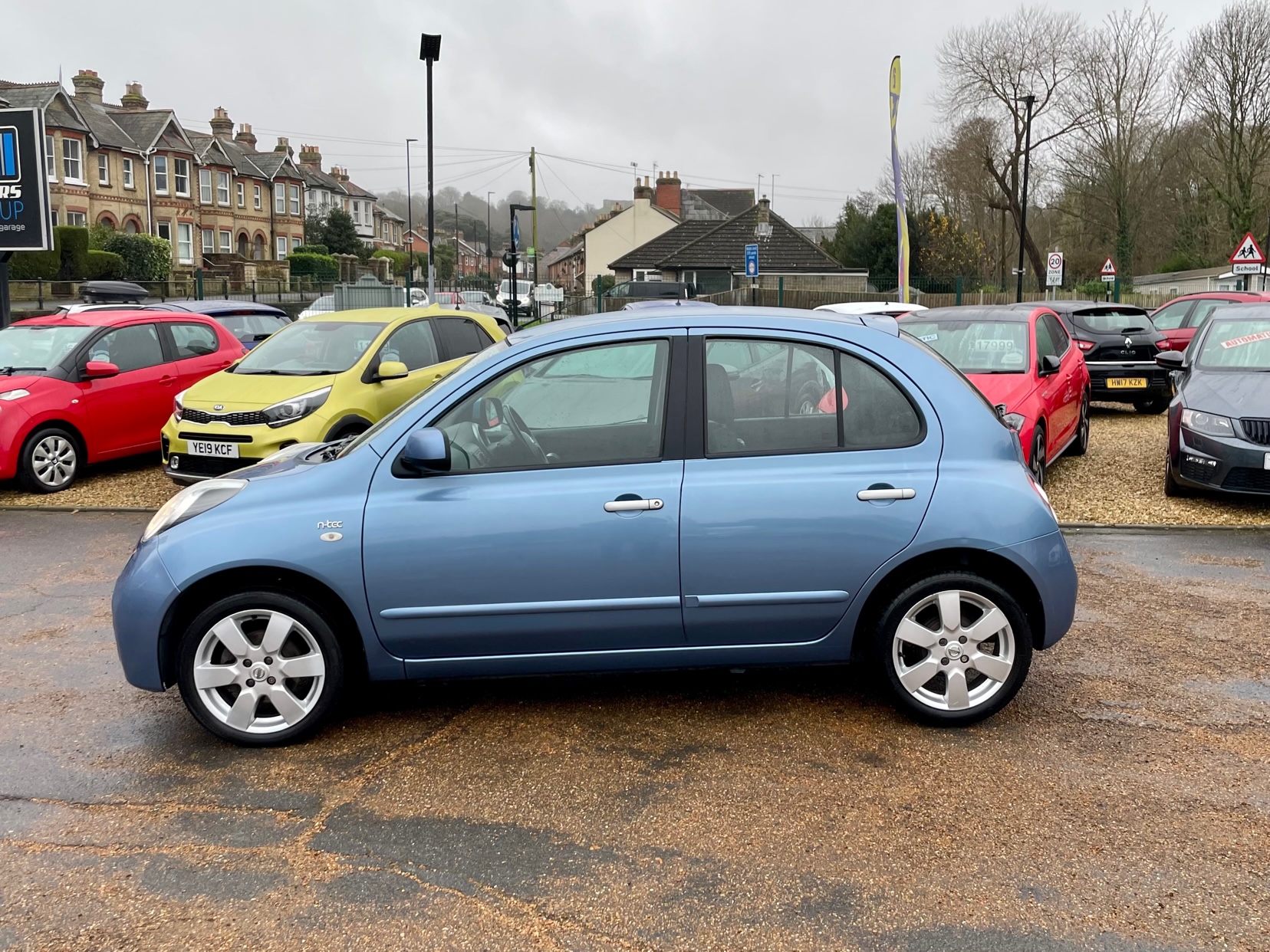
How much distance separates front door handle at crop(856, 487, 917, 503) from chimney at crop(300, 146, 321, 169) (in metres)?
84.3

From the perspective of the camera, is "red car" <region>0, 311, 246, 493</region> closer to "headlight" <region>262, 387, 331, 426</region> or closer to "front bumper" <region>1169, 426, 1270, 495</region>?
"headlight" <region>262, 387, 331, 426</region>

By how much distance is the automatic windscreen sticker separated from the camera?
9594 millimetres

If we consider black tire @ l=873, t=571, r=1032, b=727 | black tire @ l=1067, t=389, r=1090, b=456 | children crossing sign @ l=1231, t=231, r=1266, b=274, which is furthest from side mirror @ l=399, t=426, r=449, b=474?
children crossing sign @ l=1231, t=231, r=1266, b=274

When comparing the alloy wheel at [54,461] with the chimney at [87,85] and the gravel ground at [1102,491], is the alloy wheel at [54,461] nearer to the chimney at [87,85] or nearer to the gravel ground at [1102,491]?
the gravel ground at [1102,491]

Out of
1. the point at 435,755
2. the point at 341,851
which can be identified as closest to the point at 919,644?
the point at 435,755

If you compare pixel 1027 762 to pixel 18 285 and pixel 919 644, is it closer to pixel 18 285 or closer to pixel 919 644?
pixel 919 644

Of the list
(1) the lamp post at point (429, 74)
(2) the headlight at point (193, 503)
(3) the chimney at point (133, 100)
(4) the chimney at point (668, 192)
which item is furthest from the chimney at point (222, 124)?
(2) the headlight at point (193, 503)

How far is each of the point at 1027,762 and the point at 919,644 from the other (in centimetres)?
59

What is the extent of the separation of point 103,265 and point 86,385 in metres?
31.7

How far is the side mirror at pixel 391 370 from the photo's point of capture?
948 cm

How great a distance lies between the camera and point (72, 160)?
154 ft

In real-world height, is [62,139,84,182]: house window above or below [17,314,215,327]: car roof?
above

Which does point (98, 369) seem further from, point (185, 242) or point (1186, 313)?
point (185, 242)

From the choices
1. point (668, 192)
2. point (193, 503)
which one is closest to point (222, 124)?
point (668, 192)
